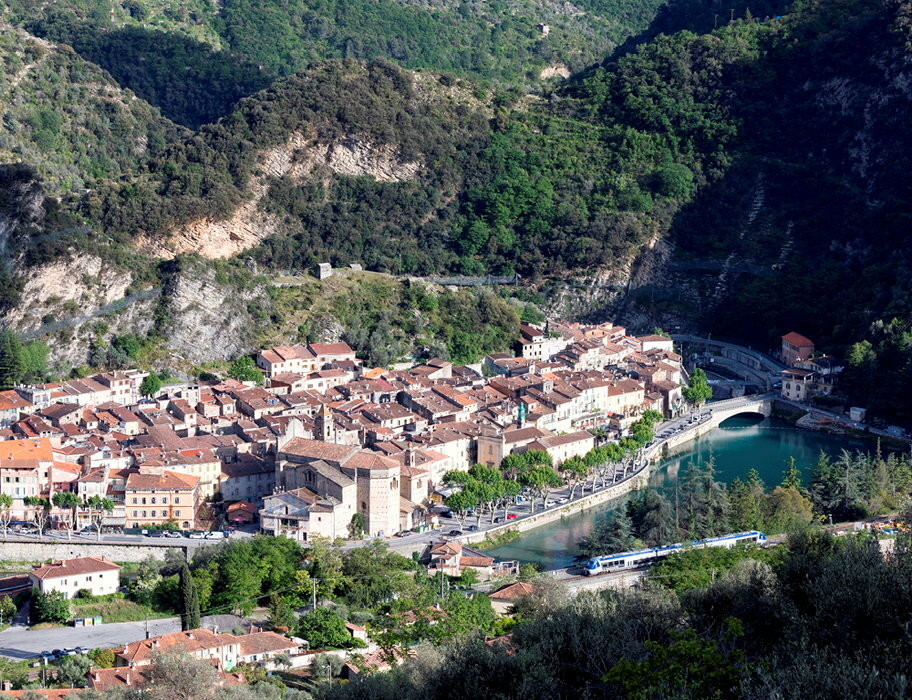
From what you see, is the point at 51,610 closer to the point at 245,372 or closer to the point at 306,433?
the point at 306,433

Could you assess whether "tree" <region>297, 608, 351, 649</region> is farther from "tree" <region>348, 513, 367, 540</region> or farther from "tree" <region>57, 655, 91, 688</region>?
"tree" <region>348, 513, 367, 540</region>

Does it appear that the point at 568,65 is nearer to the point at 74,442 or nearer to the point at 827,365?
the point at 827,365

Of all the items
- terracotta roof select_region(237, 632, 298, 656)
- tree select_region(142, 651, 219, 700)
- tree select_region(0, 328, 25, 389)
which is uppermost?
tree select_region(0, 328, 25, 389)

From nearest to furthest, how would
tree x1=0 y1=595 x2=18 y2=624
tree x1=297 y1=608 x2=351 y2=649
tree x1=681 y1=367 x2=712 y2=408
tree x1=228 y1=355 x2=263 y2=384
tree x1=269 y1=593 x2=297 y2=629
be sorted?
tree x1=297 y1=608 x2=351 y2=649 → tree x1=269 y1=593 x2=297 y2=629 → tree x1=0 y1=595 x2=18 y2=624 → tree x1=228 y1=355 x2=263 y2=384 → tree x1=681 y1=367 x2=712 y2=408

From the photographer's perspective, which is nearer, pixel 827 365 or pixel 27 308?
pixel 27 308

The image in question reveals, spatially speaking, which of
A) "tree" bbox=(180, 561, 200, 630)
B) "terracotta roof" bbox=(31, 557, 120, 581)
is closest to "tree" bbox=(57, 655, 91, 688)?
"tree" bbox=(180, 561, 200, 630)

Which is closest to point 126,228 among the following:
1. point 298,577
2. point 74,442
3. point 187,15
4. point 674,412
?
point 74,442
